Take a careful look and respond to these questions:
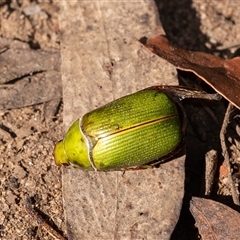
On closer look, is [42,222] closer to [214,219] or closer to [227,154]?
[214,219]

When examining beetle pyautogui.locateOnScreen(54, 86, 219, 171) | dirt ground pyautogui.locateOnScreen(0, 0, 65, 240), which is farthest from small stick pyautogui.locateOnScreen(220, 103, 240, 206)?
dirt ground pyautogui.locateOnScreen(0, 0, 65, 240)

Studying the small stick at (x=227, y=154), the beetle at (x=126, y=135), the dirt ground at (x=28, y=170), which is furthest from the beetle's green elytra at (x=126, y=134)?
the small stick at (x=227, y=154)

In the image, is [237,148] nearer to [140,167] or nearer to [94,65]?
[140,167]

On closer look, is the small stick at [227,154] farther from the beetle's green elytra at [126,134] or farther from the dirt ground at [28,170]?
the dirt ground at [28,170]

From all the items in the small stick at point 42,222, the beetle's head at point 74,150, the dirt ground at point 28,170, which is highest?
the beetle's head at point 74,150

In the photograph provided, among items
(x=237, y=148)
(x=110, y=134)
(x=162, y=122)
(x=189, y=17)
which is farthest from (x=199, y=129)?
(x=189, y=17)

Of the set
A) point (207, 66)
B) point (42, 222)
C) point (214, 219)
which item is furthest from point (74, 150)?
point (207, 66)

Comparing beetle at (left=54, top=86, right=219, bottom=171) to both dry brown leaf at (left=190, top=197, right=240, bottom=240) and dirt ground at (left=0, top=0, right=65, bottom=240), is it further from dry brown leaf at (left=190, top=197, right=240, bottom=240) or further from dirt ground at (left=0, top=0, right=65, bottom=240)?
dry brown leaf at (left=190, top=197, right=240, bottom=240)
